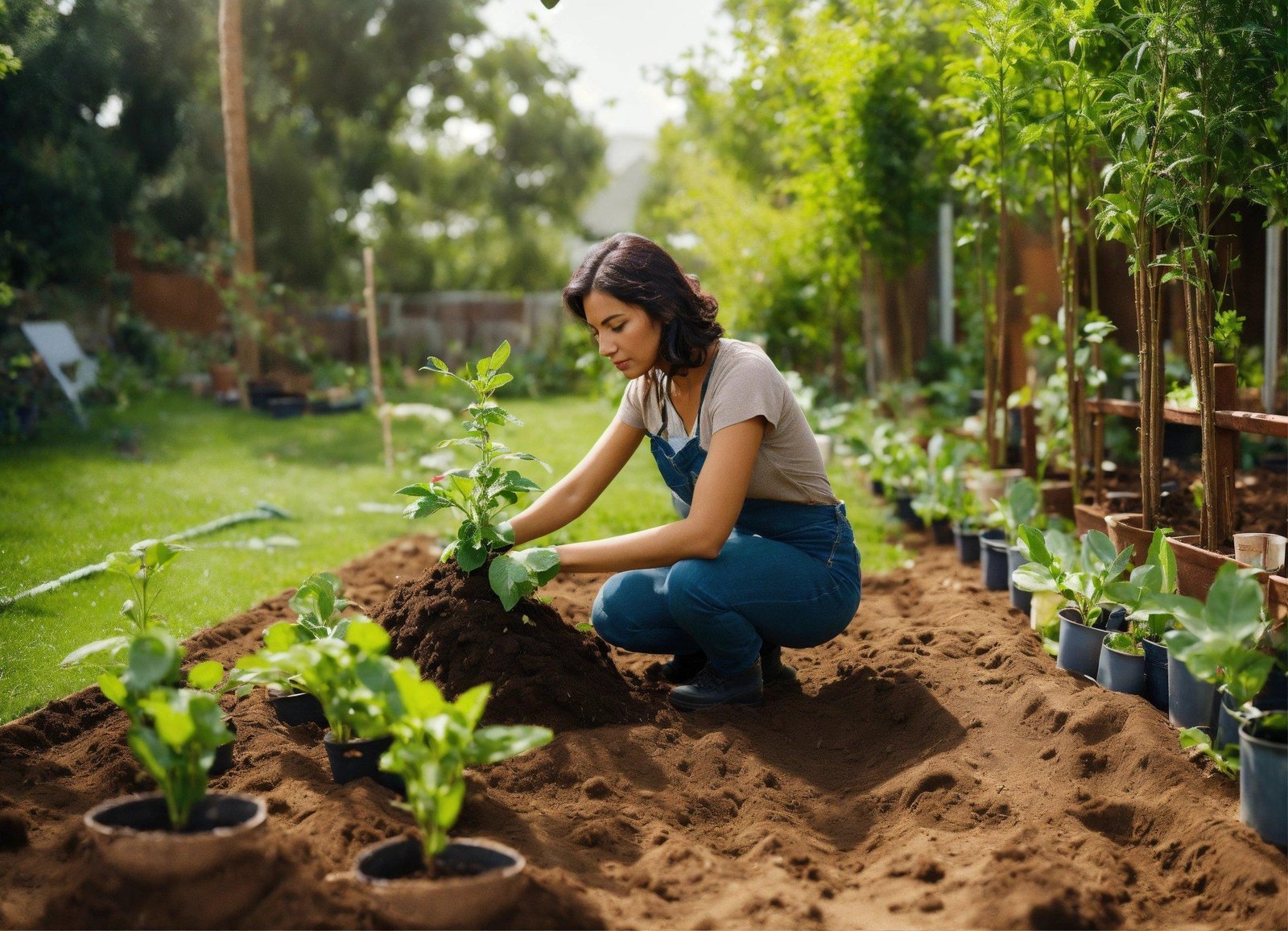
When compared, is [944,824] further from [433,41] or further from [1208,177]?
[433,41]

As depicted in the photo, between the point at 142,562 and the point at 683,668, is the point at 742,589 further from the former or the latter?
the point at 142,562

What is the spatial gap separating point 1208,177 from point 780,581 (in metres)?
1.50

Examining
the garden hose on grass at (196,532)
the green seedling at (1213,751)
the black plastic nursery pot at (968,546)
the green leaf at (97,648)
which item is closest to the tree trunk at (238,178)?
the garden hose on grass at (196,532)

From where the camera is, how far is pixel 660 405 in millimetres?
3012

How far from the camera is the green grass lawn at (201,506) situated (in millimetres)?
3395

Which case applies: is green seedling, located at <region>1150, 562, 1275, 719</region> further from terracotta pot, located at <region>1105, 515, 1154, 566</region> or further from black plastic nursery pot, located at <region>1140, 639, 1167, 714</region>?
terracotta pot, located at <region>1105, 515, 1154, 566</region>

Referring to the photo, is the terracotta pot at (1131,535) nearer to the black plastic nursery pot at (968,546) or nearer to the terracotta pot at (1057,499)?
the black plastic nursery pot at (968,546)

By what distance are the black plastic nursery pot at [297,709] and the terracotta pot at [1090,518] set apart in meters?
2.46

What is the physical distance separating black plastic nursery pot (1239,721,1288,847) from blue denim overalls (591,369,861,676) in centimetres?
116

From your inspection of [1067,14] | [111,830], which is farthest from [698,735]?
[1067,14]

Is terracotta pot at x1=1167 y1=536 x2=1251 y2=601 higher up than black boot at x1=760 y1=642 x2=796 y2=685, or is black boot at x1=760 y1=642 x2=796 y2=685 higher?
terracotta pot at x1=1167 y1=536 x2=1251 y2=601

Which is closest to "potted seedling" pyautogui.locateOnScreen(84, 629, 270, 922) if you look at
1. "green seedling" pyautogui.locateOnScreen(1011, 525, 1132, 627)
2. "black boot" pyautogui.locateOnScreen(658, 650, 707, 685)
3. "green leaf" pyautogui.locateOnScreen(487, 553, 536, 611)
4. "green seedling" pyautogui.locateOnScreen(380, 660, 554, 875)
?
"green seedling" pyautogui.locateOnScreen(380, 660, 554, 875)

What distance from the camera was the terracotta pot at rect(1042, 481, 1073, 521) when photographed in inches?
176

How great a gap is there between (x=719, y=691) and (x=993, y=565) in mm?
1534
